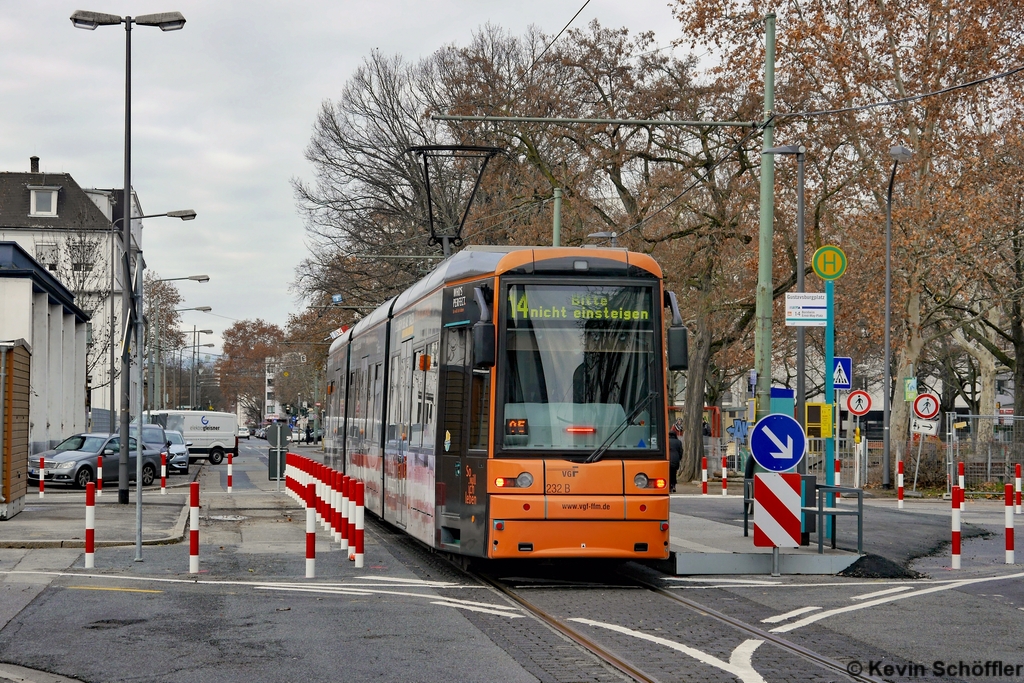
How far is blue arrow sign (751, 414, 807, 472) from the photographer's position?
1362 centimetres

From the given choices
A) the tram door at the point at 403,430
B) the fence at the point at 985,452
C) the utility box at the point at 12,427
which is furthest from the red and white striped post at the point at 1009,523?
the fence at the point at 985,452

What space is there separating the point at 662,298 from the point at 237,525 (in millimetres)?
10089

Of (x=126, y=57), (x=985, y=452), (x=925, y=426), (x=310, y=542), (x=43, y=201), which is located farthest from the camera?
(x=43, y=201)

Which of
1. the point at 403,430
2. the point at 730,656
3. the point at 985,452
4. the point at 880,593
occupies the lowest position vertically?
the point at 880,593

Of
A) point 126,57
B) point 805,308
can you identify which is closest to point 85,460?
point 126,57

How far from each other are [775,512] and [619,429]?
2138 mm

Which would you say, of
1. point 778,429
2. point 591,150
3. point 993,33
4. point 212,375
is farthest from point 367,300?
point 212,375

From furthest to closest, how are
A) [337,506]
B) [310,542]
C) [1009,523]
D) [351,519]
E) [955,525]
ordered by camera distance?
[337,506] → [1009,523] → [351,519] → [955,525] → [310,542]

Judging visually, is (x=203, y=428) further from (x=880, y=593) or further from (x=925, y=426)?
(x=880, y=593)

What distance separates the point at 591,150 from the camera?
35.7 metres

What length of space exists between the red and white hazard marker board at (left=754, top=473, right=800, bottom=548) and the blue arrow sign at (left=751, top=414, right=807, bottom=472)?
16 cm

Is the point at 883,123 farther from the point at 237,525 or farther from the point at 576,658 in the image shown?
the point at 576,658

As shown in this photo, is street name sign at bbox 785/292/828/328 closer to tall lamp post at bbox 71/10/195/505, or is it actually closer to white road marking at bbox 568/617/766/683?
white road marking at bbox 568/617/766/683

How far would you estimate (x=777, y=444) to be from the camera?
13.7 metres
